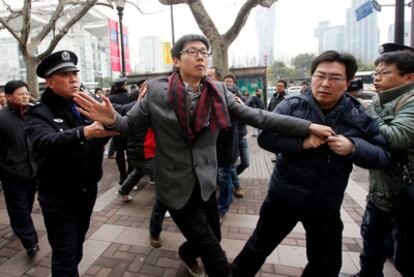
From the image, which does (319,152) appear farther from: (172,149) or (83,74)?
(83,74)

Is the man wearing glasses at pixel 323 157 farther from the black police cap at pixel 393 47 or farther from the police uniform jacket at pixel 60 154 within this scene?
the police uniform jacket at pixel 60 154

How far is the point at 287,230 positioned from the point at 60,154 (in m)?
1.75

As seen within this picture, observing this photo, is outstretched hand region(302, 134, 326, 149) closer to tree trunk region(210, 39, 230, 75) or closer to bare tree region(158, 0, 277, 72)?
tree trunk region(210, 39, 230, 75)

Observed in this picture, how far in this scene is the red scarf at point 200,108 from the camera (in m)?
1.98

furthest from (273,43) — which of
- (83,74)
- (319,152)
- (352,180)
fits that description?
(319,152)

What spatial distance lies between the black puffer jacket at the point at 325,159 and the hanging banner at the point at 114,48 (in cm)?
1192

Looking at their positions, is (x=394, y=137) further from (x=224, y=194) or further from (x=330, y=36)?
(x=330, y=36)

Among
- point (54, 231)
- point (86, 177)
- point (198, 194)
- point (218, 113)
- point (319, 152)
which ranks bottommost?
point (54, 231)

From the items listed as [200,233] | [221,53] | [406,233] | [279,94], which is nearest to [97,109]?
[200,233]

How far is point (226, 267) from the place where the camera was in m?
2.17

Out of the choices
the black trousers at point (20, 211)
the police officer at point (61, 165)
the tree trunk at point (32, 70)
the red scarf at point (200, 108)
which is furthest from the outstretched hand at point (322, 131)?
the tree trunk at point (32, 70)

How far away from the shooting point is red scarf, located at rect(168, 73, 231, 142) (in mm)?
1984

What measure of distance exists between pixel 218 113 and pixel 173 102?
0.33m

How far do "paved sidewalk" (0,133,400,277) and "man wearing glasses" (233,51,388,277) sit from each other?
1.03 m
